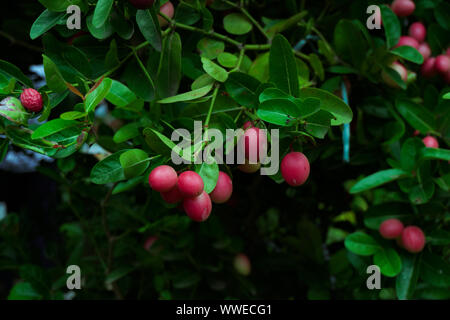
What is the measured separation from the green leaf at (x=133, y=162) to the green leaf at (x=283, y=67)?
0.19 m

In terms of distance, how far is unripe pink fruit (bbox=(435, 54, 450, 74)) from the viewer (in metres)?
0.77

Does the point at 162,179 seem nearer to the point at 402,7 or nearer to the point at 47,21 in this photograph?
the point at 47,21

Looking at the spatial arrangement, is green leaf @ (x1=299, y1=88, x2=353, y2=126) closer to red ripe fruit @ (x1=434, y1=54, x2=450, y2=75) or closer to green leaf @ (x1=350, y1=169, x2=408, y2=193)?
green leaf @ (x1=350, y1=169, x2=408, y2=193)

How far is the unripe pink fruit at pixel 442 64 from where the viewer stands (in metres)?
0.77

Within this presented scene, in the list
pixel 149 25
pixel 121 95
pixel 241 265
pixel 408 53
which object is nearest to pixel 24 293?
pixel 241 265

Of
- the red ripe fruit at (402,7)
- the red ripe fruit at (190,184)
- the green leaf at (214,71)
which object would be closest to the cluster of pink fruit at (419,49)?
the red ripe fruit at (402,7)

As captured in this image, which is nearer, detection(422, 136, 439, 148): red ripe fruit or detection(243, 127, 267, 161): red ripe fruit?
detection(243, 127, 267, 161): red ripe fruit

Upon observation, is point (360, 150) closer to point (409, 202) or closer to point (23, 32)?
point (409, 202)

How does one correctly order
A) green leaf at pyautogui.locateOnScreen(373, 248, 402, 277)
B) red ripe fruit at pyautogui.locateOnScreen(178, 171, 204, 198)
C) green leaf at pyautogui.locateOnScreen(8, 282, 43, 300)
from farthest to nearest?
green leaf at pyautogui.locateOnScreen(8, 282, 43, 300) → green leaf at pyautogui.locateOnScreen(373, 248, 402, 277) → red ripe fruit at pyautogui.locateOnScreen(178, 171, 204, 198)

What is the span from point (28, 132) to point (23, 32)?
20.2 inches

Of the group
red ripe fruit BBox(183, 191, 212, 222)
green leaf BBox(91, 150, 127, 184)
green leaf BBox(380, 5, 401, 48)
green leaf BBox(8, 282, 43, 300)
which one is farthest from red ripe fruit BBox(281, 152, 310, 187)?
green leaf BBox(8, 282, 43, 300)

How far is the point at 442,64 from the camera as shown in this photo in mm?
775

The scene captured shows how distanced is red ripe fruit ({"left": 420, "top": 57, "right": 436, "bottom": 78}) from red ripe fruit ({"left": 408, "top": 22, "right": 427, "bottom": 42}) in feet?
0.15

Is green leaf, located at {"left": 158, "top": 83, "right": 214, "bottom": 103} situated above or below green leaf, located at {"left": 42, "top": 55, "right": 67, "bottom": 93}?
below
